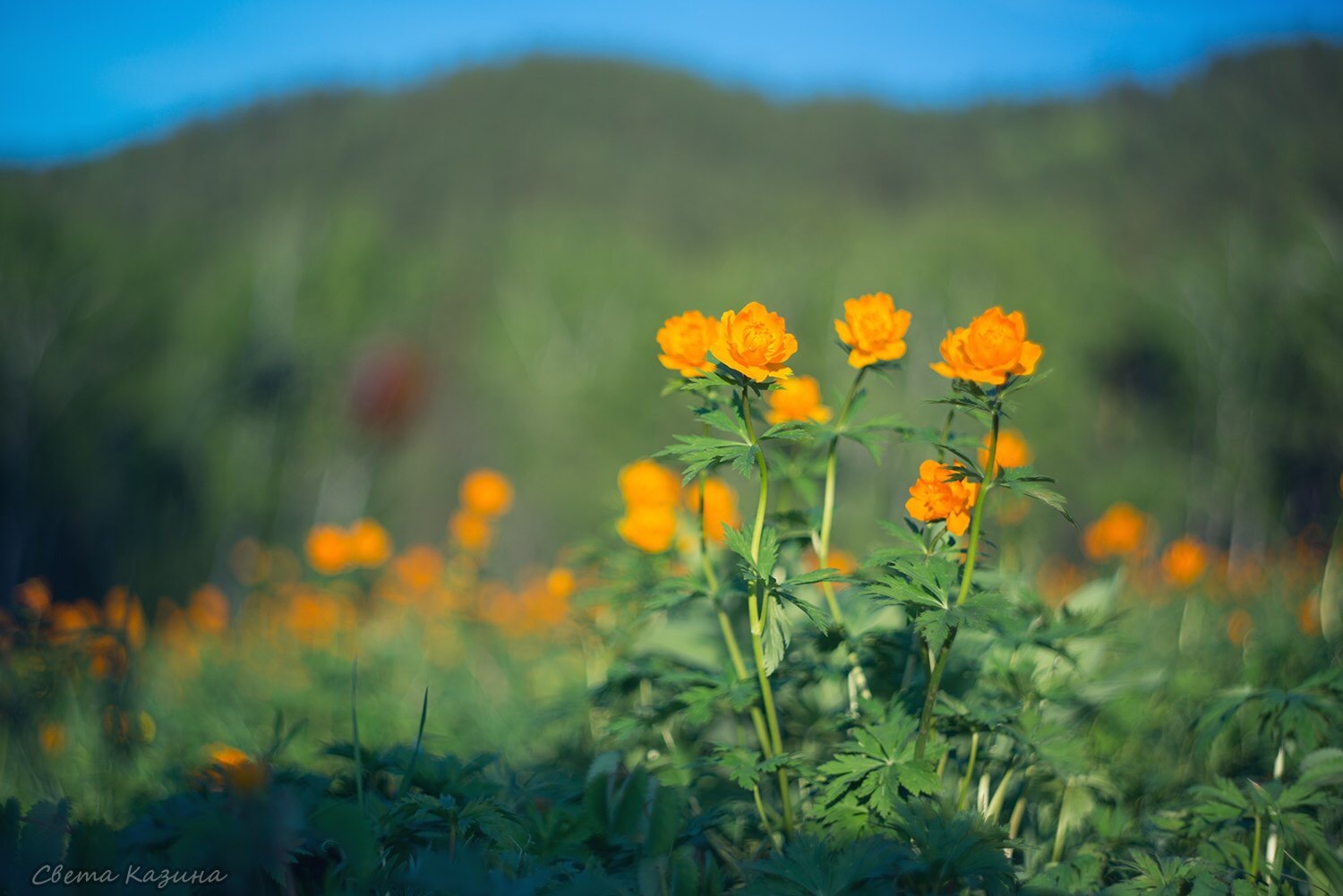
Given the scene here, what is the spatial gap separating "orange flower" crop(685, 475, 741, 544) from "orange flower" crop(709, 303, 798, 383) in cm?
65

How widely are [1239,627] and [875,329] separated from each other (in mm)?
2411

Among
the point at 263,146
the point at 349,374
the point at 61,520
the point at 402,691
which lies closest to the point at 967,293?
the point at 349,374

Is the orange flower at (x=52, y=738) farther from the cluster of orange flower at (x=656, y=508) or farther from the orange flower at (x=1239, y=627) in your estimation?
the orange flower at (x=1239, y=627)

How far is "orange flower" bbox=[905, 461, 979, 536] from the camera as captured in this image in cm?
122

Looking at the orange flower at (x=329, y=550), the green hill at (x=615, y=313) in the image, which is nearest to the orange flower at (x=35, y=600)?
the orange flower at (x=329, y=550)

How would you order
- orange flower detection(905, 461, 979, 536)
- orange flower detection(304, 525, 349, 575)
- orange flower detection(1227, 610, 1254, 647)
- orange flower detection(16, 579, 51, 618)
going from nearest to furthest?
1. orange flower detection(905, 461, 979, 536)
2. orange flower detection(16, 579, 51, 618)
3. orange flower detection(1227, 610, 1254, 647)
4. orange flower detection(304, 525, 349, 575)

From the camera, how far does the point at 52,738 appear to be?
6.73 feet

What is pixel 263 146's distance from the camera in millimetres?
28125

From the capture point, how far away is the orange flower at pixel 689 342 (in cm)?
130

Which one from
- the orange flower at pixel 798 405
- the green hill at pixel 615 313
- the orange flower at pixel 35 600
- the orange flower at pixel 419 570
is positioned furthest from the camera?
the green hill at pixel 615 313

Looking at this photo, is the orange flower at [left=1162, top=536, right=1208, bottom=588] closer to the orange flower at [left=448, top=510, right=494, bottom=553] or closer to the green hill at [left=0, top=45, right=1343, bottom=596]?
the orange flower at [left=448, top=510, right=494, bottom=553]

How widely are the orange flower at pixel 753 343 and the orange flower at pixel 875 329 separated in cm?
19

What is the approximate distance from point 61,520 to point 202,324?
15.9ft

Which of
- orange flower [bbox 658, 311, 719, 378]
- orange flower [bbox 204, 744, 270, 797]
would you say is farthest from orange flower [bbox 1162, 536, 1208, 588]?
orange flower [bbox 204, 744, 270, 797]
